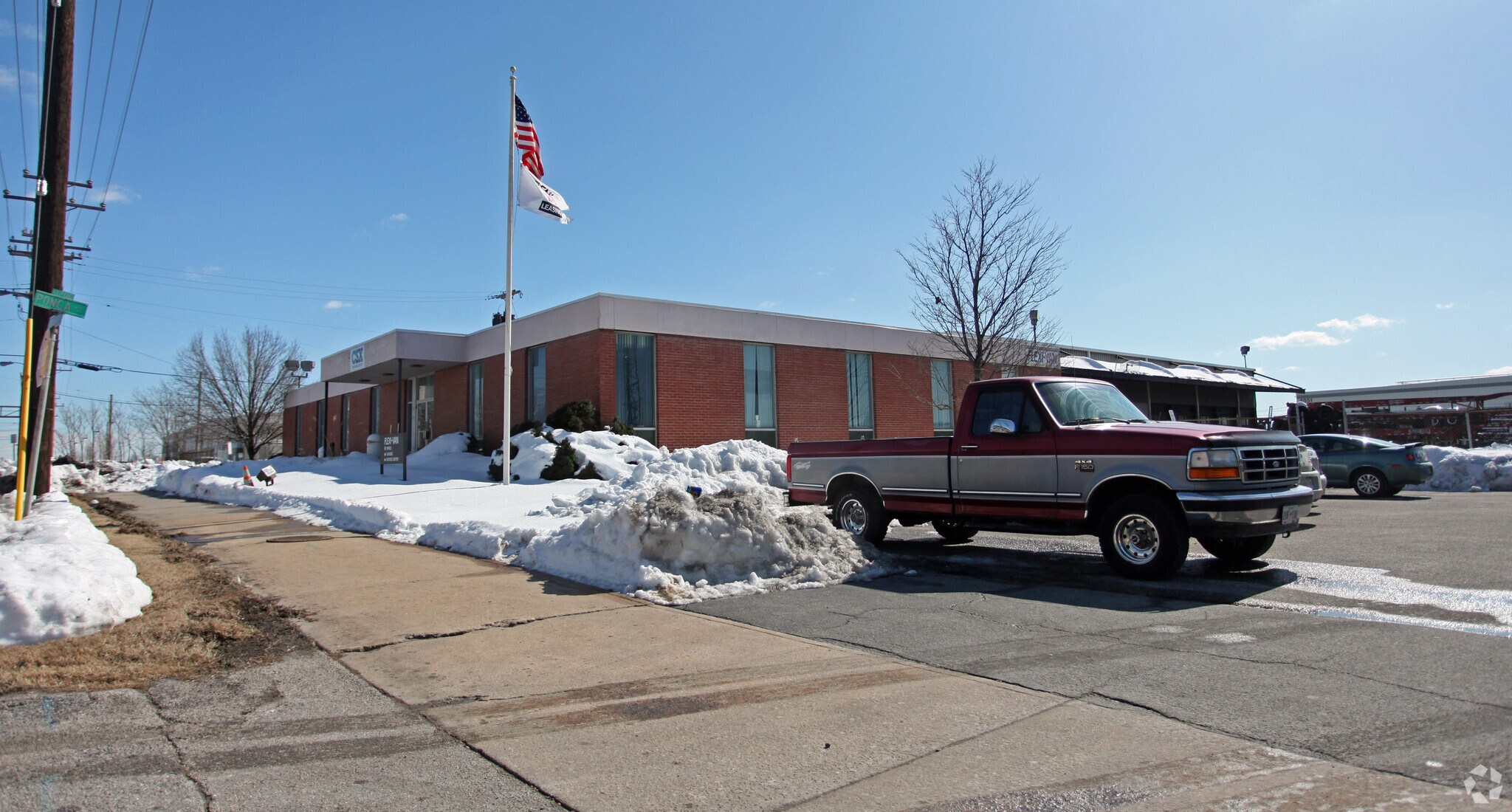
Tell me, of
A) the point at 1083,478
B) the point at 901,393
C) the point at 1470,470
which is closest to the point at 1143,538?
the point at 1083,478

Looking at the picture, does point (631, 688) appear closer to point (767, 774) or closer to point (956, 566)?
point (767, 774)

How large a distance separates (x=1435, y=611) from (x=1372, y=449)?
14401 millimetres

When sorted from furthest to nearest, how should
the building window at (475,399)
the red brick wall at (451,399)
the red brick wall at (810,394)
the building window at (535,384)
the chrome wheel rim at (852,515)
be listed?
the red brick wall at (451,399), the building window at (475,399), the red brick wall at (810,394), the building window at (535,384), the chrome wheel rim at (852,515)

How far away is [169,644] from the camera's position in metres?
5.72

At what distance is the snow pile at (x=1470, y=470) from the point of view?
19484mm

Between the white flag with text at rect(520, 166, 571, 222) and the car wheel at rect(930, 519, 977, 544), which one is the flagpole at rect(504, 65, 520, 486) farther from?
the car wheel at rect(930, 519, 977, 544)

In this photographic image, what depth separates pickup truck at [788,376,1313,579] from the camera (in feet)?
25.3

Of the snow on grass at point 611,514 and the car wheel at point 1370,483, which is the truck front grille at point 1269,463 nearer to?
the snow on grass at point 611,514

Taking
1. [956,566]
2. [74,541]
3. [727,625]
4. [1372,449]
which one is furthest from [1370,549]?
[74,541]

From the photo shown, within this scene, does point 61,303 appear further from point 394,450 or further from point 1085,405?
point 1085,405

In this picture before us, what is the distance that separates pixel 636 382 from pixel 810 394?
21.0 ft

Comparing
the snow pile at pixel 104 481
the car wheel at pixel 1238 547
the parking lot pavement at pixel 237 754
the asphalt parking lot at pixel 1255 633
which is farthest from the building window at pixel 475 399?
the parking lot pavement at pixel 237 754

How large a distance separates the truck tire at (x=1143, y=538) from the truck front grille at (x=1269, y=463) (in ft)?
2.61

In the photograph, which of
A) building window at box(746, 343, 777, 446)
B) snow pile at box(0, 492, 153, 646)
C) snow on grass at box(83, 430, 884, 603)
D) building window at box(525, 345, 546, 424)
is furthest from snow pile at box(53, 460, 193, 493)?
snow pile at box(0, 492, 153, 646)
